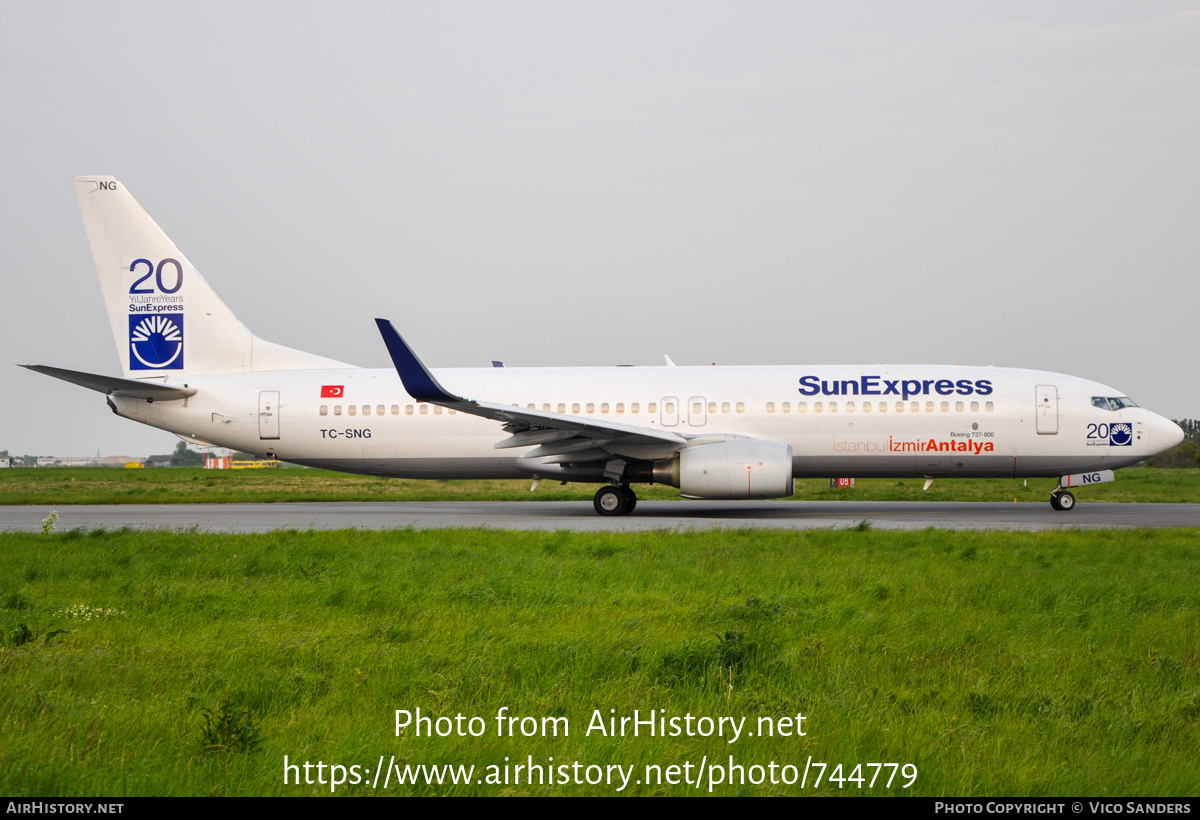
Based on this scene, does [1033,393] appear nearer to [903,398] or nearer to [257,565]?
[903,398]

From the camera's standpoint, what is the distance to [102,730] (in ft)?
14.3

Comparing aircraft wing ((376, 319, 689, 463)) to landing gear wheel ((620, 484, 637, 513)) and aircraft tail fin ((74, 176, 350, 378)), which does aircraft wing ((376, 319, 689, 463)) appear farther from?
aircraft tail fin ((74, 176, 350, 378))

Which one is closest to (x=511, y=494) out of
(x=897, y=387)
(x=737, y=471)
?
(x=737, y=471)

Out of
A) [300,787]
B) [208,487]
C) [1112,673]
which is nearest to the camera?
[300,787]

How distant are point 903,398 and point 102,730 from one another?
17.5 meters

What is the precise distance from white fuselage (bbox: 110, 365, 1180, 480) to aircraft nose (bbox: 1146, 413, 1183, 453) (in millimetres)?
30

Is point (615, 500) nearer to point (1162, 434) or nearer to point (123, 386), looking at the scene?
point (123, 386)

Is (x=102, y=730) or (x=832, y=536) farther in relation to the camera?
(x=832, y=536)

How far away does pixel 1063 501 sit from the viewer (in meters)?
20.0

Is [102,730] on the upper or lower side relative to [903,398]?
lower

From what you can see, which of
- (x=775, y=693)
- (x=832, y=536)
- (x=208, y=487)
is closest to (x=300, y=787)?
(x=775, y=693)

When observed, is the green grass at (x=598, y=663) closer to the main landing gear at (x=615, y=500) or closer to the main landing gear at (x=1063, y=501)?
the main landing gear at (x=615, y=500)

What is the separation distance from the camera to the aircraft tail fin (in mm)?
21344

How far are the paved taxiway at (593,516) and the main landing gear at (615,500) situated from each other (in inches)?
10.2
